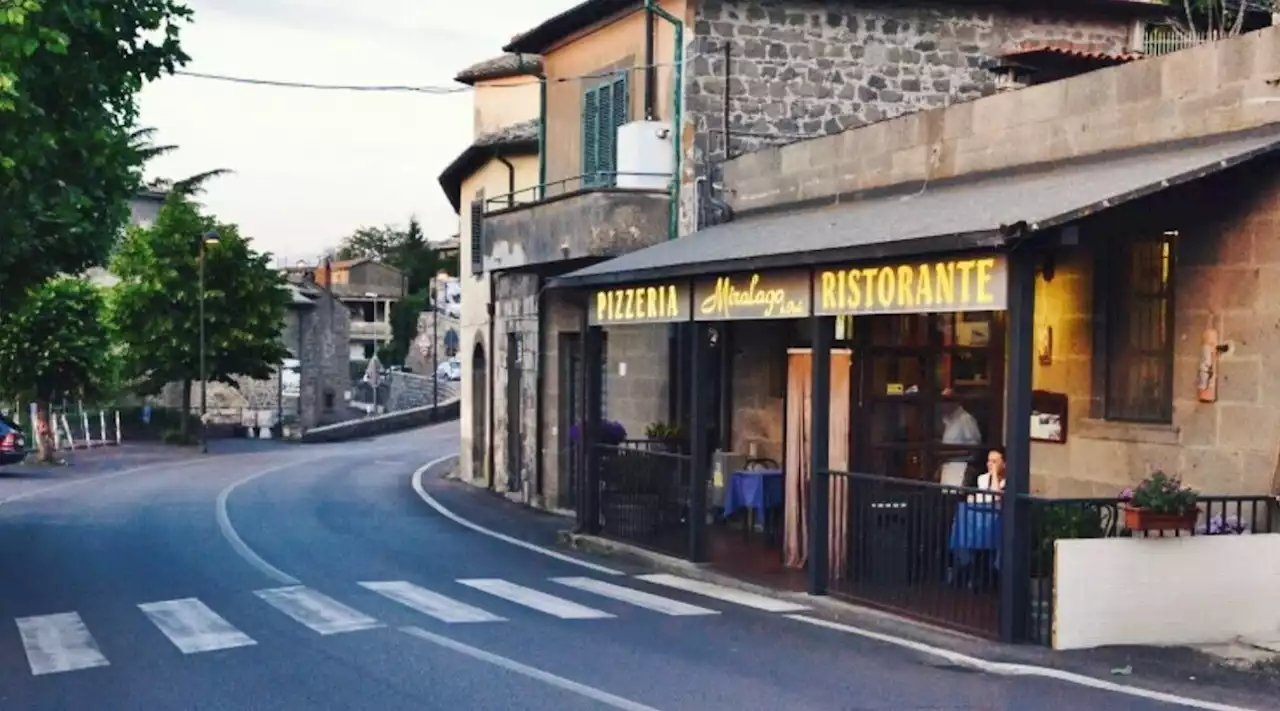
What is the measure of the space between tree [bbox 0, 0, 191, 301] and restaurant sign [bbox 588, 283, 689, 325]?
5623 millimetres

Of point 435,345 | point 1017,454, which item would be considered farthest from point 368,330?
point 1017,454

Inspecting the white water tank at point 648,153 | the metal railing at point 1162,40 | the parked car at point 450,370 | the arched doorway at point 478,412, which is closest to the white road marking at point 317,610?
the white water tank at point 648,153

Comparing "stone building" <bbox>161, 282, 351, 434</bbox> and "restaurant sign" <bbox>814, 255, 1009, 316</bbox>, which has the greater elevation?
"restaurant sign" <bbox>814, 255, 1009, 316</bbox>

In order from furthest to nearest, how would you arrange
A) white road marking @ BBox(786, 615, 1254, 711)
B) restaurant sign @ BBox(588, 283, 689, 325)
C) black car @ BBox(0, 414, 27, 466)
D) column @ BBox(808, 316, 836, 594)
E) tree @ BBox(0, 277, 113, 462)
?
tree @ BBox(0, 277, 113, 462), black car @ BBox(0, 414, 27, 466), restaurant sign @ BBox(588, 283, 689, 325), column @ BBox(808, 316, 836, 594), white road marking @ BBox(786, 615, 1254, 711)

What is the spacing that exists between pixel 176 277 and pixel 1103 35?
126ft

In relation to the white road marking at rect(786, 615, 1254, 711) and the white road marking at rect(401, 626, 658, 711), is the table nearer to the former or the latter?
the white road marking at rect(786, 615, 1254, 711)

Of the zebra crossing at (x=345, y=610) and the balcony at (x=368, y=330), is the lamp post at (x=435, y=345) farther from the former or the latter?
the zebra crossing at (x=345, y=610)

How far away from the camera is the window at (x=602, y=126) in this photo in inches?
928

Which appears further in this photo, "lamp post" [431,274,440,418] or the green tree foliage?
the green tree foliage

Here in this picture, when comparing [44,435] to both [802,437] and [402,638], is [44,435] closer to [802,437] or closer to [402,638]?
[802,437]

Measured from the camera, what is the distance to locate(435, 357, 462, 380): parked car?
9282cm

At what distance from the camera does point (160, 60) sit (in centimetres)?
1518

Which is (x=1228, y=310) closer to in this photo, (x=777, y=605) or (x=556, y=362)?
(x=777, y=605)

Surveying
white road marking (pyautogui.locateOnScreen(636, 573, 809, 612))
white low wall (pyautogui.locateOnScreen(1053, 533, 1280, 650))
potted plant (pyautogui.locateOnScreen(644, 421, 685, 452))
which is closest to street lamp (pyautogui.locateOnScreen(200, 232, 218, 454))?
potted plant (pyautogui.locateOnScreen(644, 421, 685, 452))
